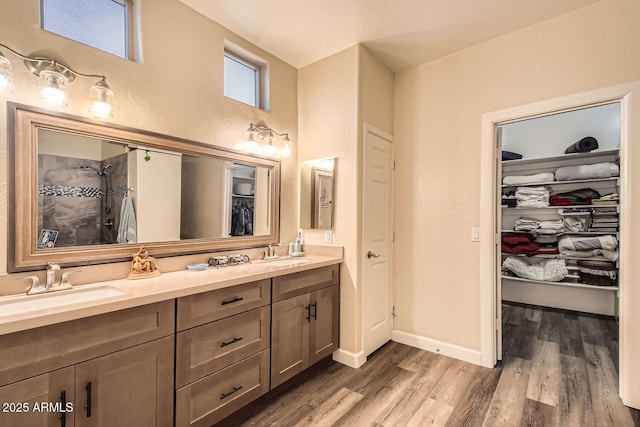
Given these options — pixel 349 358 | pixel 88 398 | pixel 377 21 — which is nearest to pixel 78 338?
pixel 88 398

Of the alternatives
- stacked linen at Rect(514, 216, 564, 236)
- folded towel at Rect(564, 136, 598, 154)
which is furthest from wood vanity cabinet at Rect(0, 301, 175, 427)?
folded towel at Rect(564, 136, 598, 154)

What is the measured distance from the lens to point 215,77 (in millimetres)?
2348

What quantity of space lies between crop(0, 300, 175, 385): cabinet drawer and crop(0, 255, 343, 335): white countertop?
51 mm

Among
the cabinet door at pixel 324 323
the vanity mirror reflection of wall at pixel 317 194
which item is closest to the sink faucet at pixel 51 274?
the cabinet door at pixel 324 323

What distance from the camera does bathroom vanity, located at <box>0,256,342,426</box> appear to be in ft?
3.73

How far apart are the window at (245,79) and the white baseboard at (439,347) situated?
2.64 meters

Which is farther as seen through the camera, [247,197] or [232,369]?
[247,197]

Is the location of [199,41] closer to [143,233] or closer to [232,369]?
[143,233]

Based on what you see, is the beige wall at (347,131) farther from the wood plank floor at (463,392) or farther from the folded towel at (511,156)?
the folded towel at (511,156)

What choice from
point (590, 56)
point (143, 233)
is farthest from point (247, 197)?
point (590, 56)

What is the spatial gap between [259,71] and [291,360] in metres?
2.56

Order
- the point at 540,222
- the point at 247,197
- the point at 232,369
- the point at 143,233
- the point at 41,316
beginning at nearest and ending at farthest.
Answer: the point at 41,316
the point at 232,369
the point at 143,233
the point at 247,197
the point at 540,222

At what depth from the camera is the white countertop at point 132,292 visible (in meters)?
1.11

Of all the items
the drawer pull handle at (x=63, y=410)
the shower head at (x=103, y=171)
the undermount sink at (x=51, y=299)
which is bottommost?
the drawer pull handle at (x=63, y=410)
